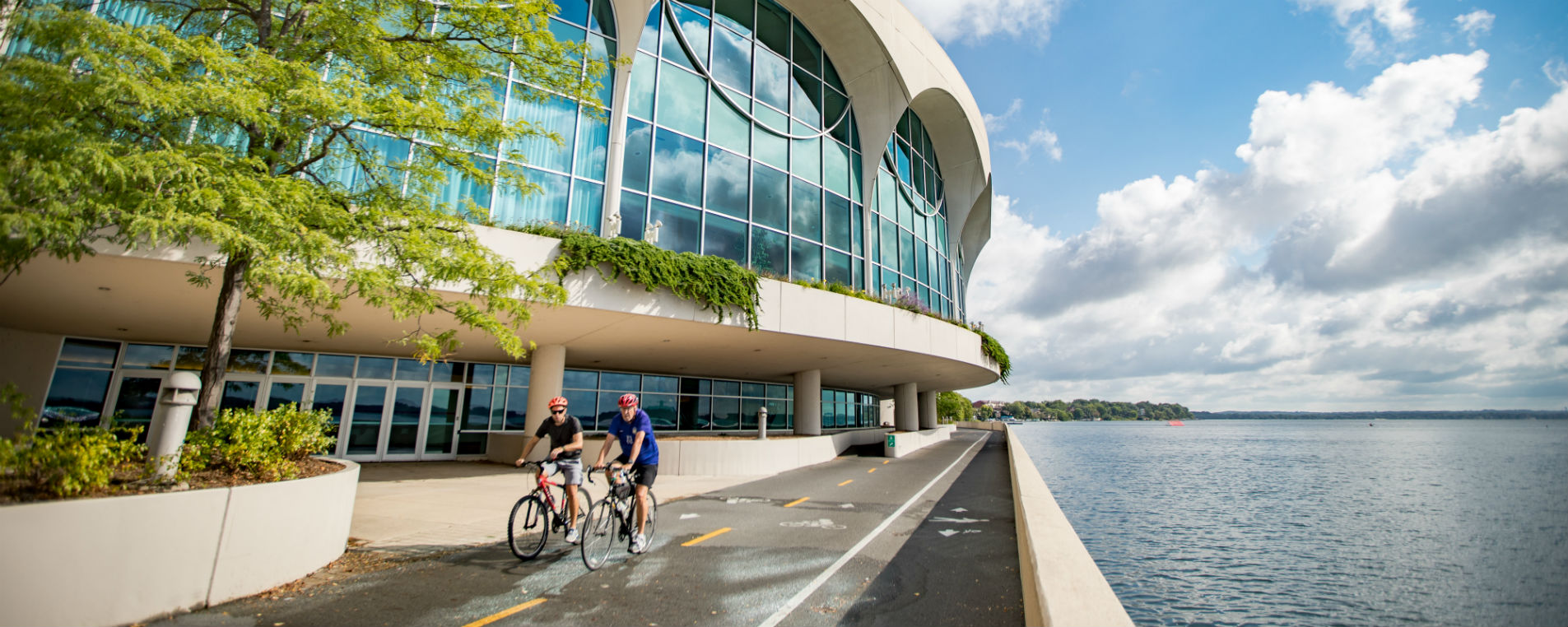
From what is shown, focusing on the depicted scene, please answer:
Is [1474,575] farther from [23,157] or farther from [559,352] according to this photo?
[23,157]

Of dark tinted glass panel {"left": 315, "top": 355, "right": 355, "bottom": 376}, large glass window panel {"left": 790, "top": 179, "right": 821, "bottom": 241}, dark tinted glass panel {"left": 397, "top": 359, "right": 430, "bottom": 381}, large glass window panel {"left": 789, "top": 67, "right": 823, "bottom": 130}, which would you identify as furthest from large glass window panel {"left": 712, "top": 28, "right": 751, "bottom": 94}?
dark tinted glass panel {"left": 315, "top": 355, "right": 355, "bottom": 376}

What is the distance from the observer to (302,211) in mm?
5922

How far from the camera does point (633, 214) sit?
16.7 m

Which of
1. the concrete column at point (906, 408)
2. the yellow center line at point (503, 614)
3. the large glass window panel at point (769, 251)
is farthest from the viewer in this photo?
the concrete column at point (906, 408)

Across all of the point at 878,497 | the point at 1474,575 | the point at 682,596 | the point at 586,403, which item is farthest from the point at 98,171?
the point at 1474,575

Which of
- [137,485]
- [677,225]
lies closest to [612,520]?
[137,485]

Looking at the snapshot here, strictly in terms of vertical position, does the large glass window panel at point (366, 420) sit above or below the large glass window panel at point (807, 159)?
below

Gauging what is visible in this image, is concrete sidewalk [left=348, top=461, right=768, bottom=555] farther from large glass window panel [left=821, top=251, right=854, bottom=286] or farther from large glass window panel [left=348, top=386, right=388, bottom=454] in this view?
large glass window panel [left=821, top=251, right=854, bottom=286]

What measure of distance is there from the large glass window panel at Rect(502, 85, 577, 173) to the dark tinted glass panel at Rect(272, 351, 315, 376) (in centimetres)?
891

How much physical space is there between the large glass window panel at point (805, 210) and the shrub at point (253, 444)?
1533cm

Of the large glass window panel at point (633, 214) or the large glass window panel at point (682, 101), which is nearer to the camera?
the large glass window panel at point (633, 214)

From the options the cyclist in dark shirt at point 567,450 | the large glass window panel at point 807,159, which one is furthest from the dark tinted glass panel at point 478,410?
the cyclist in dark shirt at point 567,450

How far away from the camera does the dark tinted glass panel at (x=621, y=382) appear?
22.3 m

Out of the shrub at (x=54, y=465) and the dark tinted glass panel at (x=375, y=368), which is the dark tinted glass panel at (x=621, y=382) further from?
the shrub at (x=54, y=465)
